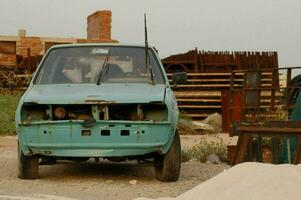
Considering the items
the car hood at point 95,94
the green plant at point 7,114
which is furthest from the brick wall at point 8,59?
the car hood at point 95,94

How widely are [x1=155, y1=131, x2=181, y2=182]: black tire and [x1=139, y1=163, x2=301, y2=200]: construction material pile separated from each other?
2.45 m

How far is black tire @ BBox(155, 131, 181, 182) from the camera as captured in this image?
925cm

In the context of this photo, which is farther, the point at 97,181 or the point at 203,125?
the point at 203,125

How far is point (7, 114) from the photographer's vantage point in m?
21.9

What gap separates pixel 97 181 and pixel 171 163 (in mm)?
951

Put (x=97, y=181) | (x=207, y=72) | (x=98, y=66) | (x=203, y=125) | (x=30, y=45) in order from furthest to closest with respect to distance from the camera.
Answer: (x=30, y=45) < (x=207, y=72) < (x=203, y=125) < (x=98, y=66) < (x=97, y=181)

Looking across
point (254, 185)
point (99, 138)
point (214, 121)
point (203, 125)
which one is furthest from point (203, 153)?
point (214, 121)

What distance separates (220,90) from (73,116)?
60.9ft

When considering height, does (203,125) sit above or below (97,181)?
below

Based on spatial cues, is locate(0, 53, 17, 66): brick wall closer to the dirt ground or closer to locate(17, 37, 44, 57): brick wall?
locate(17, 37, 44, 57): brick wall

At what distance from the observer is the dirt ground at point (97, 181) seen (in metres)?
8.25

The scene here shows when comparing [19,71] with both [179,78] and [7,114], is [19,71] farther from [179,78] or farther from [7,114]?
[179,78]

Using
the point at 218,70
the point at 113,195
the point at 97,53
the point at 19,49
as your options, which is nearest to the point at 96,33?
the point at 19,49

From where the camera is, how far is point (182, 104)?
27281 mm
